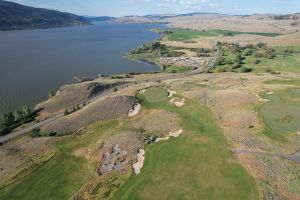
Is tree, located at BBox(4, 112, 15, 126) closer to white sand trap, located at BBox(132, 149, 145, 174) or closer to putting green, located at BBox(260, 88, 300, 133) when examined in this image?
white sand trap, located at BBox(132, 149, 145, 174)

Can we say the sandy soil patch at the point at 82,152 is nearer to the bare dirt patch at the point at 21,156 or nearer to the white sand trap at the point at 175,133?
the bare dirt patch at the point at 21,156

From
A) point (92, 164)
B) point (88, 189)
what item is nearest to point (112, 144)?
point (92, 164)

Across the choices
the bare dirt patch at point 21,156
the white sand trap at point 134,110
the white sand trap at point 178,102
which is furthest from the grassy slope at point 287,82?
the bare dirt patch at point 21,156

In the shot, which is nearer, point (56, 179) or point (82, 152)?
point (56, 179)

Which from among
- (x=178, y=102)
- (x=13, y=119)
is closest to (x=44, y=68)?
(x=13, y=119)

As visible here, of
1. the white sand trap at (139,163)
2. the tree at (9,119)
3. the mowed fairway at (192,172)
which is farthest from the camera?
the tree at (9,119)

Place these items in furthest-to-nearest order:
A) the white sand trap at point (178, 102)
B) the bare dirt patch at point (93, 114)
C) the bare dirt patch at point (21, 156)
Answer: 1. the white sand trap at point (178, 102)
2. the bare dirt patch at point (93, 114)
3. the bare dirt patch at point (21, 156)

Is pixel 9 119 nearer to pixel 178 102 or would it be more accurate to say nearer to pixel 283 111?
pixel 178 102
